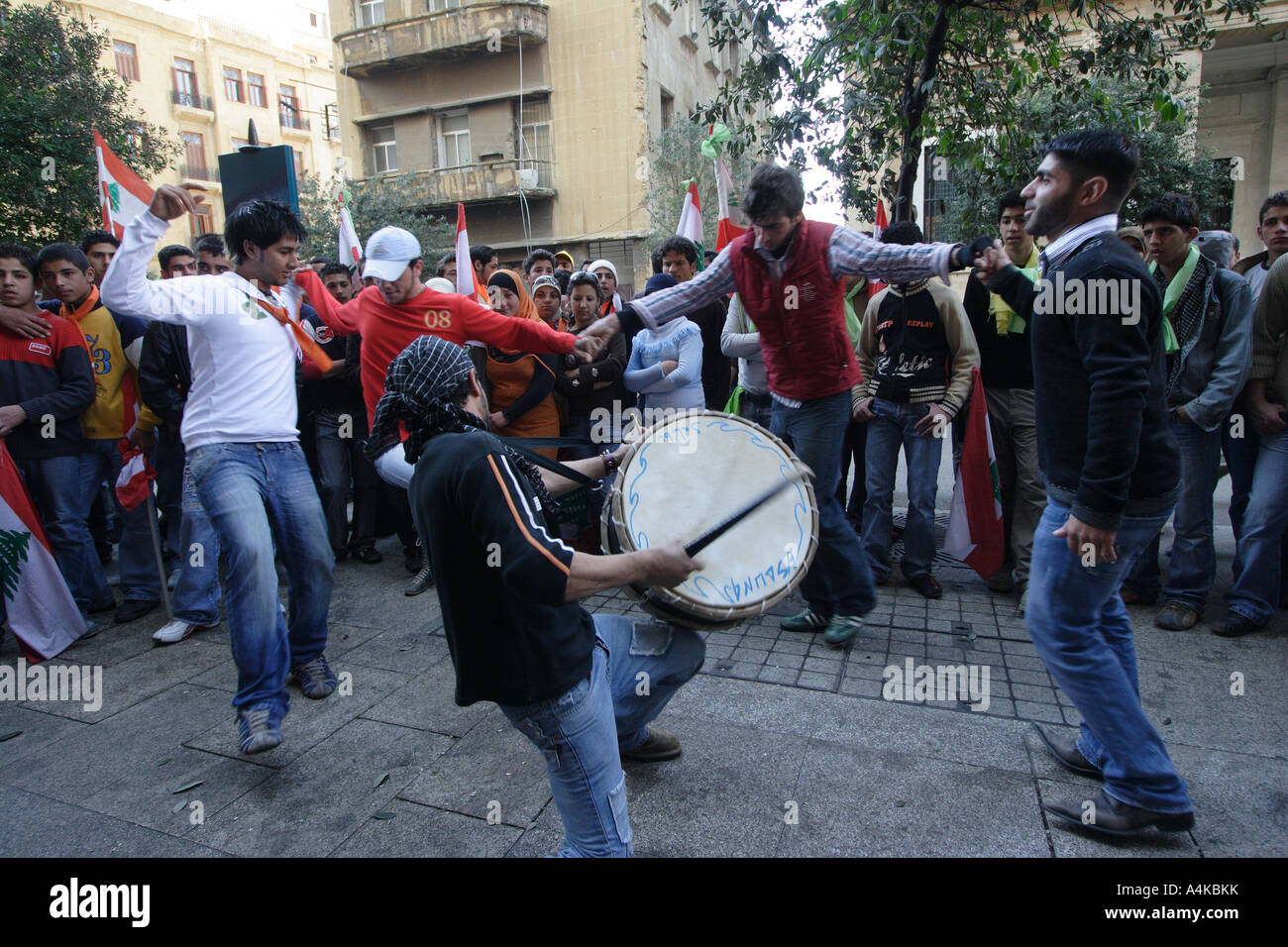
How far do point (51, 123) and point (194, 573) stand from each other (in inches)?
388

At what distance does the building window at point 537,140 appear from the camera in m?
25.5

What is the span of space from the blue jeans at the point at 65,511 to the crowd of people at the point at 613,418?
2 cm

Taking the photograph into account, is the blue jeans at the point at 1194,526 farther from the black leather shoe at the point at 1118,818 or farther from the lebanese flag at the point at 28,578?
the lebanese flag at the point at 28,578

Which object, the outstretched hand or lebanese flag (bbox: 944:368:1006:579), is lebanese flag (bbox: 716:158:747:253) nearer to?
lebanese flag (bbox: 944:368:1006:579)

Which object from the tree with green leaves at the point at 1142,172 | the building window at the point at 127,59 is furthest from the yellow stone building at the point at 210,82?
the tree with green leaves at the point at 1142,172

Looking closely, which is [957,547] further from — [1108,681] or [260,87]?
[260,87]

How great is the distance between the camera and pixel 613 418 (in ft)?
18.4

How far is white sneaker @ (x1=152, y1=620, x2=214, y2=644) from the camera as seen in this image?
4.62 meters

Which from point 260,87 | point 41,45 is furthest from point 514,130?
point 260,87

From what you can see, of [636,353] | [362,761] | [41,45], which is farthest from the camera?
[41,45]

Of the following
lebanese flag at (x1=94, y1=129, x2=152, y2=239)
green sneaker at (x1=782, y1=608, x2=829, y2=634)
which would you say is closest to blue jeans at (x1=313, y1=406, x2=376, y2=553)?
lebanese flag at (x1=94, y1=129, x2=152, y2=239)

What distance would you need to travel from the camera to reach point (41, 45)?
1253cm

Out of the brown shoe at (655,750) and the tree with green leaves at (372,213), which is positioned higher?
the tree with green leaves at (372,213)

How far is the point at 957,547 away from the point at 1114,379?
269 centimetres
